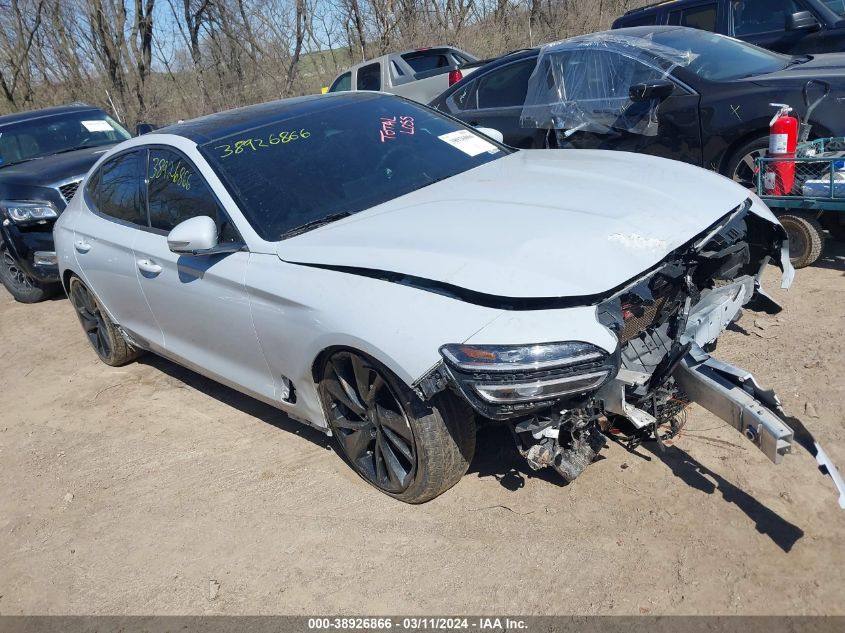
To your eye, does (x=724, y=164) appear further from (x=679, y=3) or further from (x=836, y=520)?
(x=679, y=3)

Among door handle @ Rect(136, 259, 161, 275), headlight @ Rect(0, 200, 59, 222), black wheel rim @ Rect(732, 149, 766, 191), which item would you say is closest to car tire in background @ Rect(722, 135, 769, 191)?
black wheel rim @ Rect(732, 149, 766, 191)

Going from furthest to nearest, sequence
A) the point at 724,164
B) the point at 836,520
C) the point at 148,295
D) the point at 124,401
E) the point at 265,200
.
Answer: the point at 724,164 → the point at 124,401 → the point at 148,295 → the point at 265,200 → the point at 836,520

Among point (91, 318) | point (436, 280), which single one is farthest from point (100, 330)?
point (436, 280)

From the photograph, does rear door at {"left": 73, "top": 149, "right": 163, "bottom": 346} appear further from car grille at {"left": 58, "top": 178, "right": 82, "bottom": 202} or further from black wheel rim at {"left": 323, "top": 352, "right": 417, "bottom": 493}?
car grille at {"left": 58, "top": 178, "right": 82, "bottom": 202}

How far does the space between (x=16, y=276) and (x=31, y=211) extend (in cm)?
114

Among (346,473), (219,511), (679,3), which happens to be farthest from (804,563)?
(679,3)

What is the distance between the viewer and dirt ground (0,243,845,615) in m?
2.60

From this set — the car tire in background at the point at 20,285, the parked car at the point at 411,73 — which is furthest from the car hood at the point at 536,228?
the parked car at the point at 411,73

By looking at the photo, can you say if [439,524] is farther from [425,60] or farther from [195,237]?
[425,60]

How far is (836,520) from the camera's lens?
270cm

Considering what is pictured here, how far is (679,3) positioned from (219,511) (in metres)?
8.31

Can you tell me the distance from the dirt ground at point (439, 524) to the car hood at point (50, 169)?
143 inches

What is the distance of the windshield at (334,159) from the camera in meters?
3.47

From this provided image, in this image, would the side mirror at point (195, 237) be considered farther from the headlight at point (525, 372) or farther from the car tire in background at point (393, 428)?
the headlight at point (525, 372)
